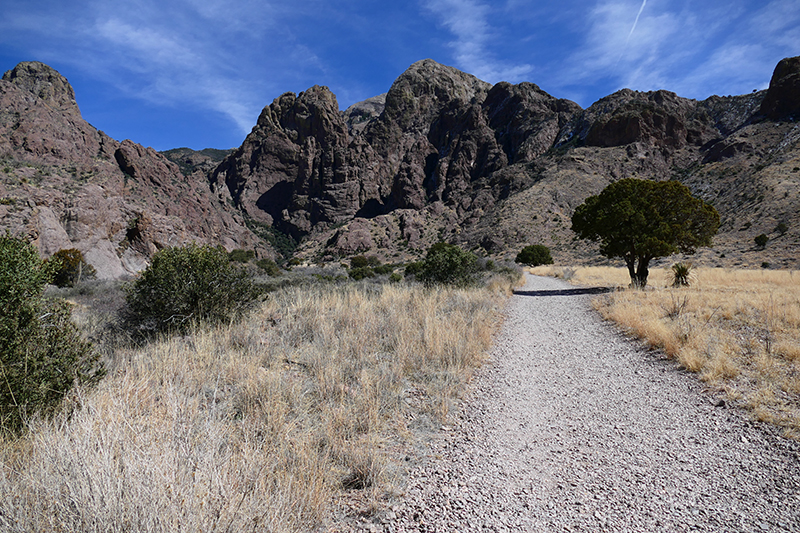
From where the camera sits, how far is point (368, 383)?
397cm

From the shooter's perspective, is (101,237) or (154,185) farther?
(154,185)

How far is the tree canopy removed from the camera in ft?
54.5

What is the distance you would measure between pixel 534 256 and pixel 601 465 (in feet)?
158

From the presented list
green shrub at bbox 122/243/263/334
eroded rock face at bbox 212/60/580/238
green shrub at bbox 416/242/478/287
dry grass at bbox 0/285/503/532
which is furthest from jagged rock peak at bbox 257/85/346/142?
dry grass at bbox 0/285/503/532

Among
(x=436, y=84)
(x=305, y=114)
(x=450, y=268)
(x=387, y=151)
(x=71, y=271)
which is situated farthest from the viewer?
(x=436, y=84)

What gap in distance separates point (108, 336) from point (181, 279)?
1.48 meters

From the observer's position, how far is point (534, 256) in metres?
48.0

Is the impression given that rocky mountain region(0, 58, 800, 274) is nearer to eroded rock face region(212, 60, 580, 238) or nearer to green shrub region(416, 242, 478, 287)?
eroded rock face region(212, 60, 580, 238)

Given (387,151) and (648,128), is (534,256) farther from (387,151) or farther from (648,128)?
(387,151)

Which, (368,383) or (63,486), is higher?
(63,486)

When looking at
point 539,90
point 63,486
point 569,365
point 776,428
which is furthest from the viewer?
point 539,90

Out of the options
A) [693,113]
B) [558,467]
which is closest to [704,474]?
[558,467]

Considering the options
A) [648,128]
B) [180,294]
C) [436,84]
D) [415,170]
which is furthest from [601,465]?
[436,84]

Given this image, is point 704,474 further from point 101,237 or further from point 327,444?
point 101,237
